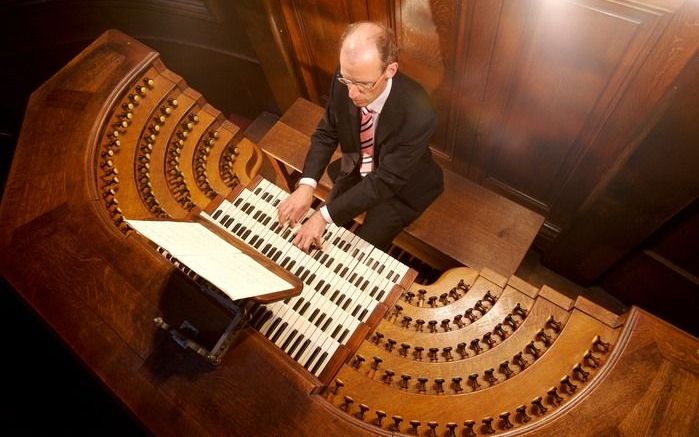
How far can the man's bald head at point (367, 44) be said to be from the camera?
213cm

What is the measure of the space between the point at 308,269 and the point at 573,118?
1919 millimetres

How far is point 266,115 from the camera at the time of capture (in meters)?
5.16

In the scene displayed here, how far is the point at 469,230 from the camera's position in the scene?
120 inches

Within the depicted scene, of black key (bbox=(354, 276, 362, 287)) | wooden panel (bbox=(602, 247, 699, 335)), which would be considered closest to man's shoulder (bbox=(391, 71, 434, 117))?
black key (bbox=(354, 276, 362, 287))

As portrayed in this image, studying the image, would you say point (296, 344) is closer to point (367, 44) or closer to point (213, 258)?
point (213, 258)

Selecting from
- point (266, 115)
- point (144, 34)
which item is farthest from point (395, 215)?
point (144, 34)

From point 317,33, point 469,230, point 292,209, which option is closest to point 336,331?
point 292,209

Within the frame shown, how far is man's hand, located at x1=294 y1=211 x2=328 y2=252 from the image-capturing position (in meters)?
2.46

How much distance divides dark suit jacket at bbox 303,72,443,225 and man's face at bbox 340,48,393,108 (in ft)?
0.71

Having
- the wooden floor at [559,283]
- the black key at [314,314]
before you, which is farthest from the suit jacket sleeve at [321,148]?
the wooden floor at [559,283]

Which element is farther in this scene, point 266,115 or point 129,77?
point 266,115

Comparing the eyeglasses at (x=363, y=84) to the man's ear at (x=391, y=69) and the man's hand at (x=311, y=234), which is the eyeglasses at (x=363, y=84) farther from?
the man's hand at (x=311, y=234)

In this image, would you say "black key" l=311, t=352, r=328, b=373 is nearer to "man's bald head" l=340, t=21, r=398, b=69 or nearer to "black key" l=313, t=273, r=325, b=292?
"black key" l=313, t=273, r=325, b=292

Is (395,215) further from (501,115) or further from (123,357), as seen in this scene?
(123,357)
